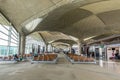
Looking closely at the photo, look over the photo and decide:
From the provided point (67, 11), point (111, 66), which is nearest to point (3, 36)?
point (67, 11)

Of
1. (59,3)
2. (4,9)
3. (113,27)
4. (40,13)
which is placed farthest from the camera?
(113,27)

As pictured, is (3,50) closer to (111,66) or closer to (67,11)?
(67,11)

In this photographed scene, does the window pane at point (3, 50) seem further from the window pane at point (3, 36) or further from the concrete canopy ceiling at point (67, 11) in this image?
the concrete canopy ceiling at point (67, 11)

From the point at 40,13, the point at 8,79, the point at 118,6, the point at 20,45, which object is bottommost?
the point at 8,79

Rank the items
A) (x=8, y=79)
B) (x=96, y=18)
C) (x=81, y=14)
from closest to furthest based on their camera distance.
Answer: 1. (x=8, y=79)
2. (x=81, y=14)
3. (x=96, y=18)

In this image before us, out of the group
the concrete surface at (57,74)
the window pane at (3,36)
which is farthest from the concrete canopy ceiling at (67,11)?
the concrete surface at (57,74)

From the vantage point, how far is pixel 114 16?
2714 cm

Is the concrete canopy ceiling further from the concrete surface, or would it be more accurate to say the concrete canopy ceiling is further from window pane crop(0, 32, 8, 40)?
the concrete surface

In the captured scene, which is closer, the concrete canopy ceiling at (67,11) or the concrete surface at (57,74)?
the concrete surface at (57,74)

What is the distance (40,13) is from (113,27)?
1949 cm

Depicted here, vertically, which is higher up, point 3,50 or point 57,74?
point 3,50

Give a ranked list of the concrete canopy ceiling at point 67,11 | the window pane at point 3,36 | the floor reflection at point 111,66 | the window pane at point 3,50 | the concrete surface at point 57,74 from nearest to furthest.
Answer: the concrete surface at point 57,74, the floor reflection at point 111,66, the concrete canopy ceiling at point 67,11, the window pane at point 3,36, the window pane at point 3,50

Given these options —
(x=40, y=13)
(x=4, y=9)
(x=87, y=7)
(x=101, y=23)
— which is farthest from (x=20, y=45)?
(x=101, y=23)

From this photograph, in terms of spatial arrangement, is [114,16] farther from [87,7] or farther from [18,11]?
[18,11]
